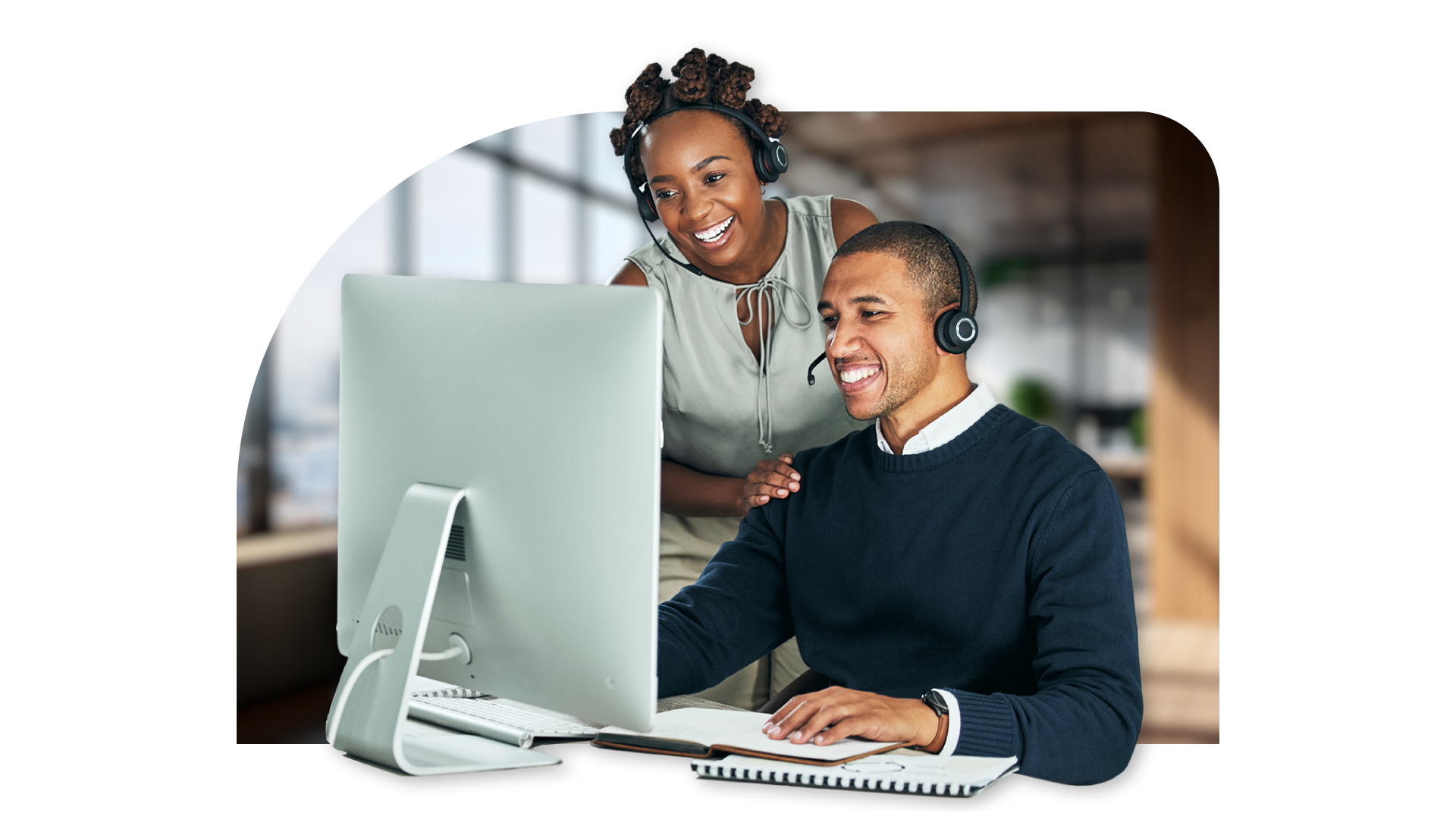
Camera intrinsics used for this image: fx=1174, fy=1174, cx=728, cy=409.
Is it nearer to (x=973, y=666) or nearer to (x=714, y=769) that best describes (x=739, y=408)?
(x=973, y=666)

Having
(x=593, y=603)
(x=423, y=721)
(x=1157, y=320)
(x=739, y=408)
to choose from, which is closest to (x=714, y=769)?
(x=593, y=603)

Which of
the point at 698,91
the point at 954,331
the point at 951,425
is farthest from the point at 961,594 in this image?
the point at 698,91

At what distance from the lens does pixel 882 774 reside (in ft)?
5.04

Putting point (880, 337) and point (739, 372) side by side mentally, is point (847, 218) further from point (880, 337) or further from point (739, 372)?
point (880, 337)

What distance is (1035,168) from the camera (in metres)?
2.38

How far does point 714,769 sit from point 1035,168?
4.68ft

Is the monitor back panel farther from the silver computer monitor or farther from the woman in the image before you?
the woman

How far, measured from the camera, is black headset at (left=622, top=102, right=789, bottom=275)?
2.32 m

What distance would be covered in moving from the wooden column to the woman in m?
0.60

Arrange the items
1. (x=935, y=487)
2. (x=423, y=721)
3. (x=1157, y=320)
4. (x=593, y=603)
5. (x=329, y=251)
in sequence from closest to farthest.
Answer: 1. (x=593, y=603)
2. (x=423, y=721)
3. (x=935, y=487)
4. (x=1157, y=320)
5. (x=329, y=251)

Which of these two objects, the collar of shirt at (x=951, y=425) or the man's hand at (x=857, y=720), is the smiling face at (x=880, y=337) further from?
the man's hand at (x=857, y=720)

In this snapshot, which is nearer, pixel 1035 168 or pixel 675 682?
pixel 675 682

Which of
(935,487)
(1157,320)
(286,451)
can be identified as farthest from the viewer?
(286,451)

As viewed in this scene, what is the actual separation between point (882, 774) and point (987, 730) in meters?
0.17
